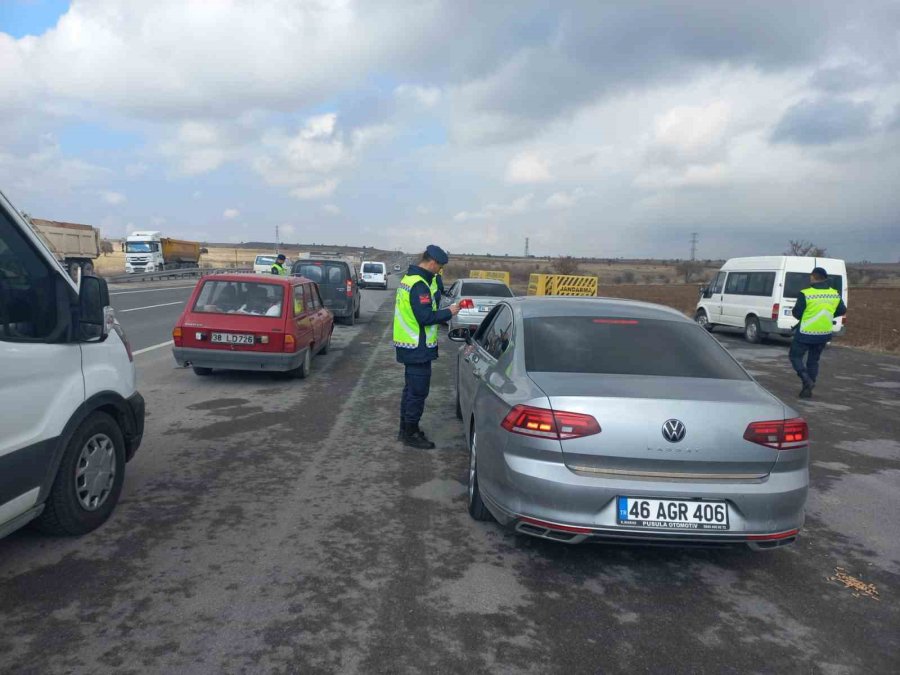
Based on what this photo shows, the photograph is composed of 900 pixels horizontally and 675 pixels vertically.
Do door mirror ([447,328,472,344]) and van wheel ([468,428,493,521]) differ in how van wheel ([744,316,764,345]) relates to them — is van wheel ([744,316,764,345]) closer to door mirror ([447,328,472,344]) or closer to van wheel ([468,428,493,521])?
door mirror ([447,328,472,344])

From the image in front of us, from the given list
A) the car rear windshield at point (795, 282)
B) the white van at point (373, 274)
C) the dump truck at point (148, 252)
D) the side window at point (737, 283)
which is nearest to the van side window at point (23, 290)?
the car rear windshield at point (795, 282)

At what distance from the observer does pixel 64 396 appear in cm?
370

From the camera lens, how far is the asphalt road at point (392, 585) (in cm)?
294

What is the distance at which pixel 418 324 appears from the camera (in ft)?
20.0

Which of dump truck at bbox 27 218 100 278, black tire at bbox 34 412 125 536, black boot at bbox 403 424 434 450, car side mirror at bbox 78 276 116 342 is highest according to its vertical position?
dump truck at bbox 27 218 100 278

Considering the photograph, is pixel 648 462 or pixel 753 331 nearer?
pixel 648 462

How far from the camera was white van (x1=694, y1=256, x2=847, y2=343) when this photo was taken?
16.2 m

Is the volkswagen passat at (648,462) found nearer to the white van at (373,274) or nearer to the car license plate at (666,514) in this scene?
the car license plate at (666,514)

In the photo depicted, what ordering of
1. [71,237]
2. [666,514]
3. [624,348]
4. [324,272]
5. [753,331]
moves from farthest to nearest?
[324,272]
[753,331]
[71,237]
[624,348]
[666,514]

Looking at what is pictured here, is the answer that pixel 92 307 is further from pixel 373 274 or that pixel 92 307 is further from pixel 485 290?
pixel 373 274

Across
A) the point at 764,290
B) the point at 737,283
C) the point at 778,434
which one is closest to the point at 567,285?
the point at 737,283

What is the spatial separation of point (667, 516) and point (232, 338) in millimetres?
6732

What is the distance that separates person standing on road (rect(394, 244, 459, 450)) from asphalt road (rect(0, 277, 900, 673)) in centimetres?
62

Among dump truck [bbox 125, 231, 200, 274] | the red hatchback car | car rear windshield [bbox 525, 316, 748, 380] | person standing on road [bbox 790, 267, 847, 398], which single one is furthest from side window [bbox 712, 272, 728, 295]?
dump truck [bbox 125, 231, 200, 274]
